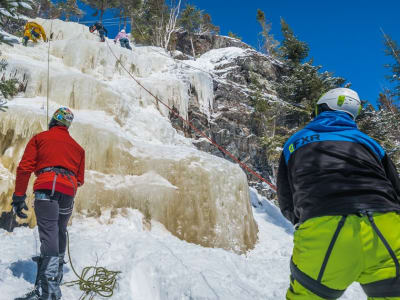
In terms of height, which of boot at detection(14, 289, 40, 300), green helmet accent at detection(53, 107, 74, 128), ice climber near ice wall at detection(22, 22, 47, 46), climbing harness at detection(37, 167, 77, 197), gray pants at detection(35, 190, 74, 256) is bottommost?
boot at detection(14, 289, 40, 300)

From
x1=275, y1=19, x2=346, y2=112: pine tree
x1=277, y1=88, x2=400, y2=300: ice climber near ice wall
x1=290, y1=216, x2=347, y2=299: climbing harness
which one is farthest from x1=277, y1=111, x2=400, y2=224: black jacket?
x1=275, y1=19, x2=346, y2=112: pine tree

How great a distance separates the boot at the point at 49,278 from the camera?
2.49 meters

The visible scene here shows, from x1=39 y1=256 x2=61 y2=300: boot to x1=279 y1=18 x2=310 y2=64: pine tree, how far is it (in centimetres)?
2067

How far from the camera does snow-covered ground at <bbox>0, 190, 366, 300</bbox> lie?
10.7 ft

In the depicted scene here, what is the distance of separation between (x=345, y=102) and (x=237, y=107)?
15.3m

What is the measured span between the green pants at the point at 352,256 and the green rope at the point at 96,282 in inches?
95.2

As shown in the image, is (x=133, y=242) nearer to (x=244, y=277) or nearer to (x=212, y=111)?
(x=244, y=277)

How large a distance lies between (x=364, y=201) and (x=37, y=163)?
2.88 metres

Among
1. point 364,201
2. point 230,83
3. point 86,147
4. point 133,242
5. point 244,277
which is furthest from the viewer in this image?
point 230,83

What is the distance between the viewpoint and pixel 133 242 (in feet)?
15.4

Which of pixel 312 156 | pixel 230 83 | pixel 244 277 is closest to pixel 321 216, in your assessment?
pixel 312 156

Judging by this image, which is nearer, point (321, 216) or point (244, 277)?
point (321, 216)

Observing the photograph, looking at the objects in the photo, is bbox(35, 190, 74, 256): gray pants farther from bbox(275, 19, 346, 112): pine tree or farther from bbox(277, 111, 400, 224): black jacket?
bbox(275, 19, 346, 112): pine tree

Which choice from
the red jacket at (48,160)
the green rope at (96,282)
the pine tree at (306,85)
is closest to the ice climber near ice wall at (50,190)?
the red jacket at (48,160)
